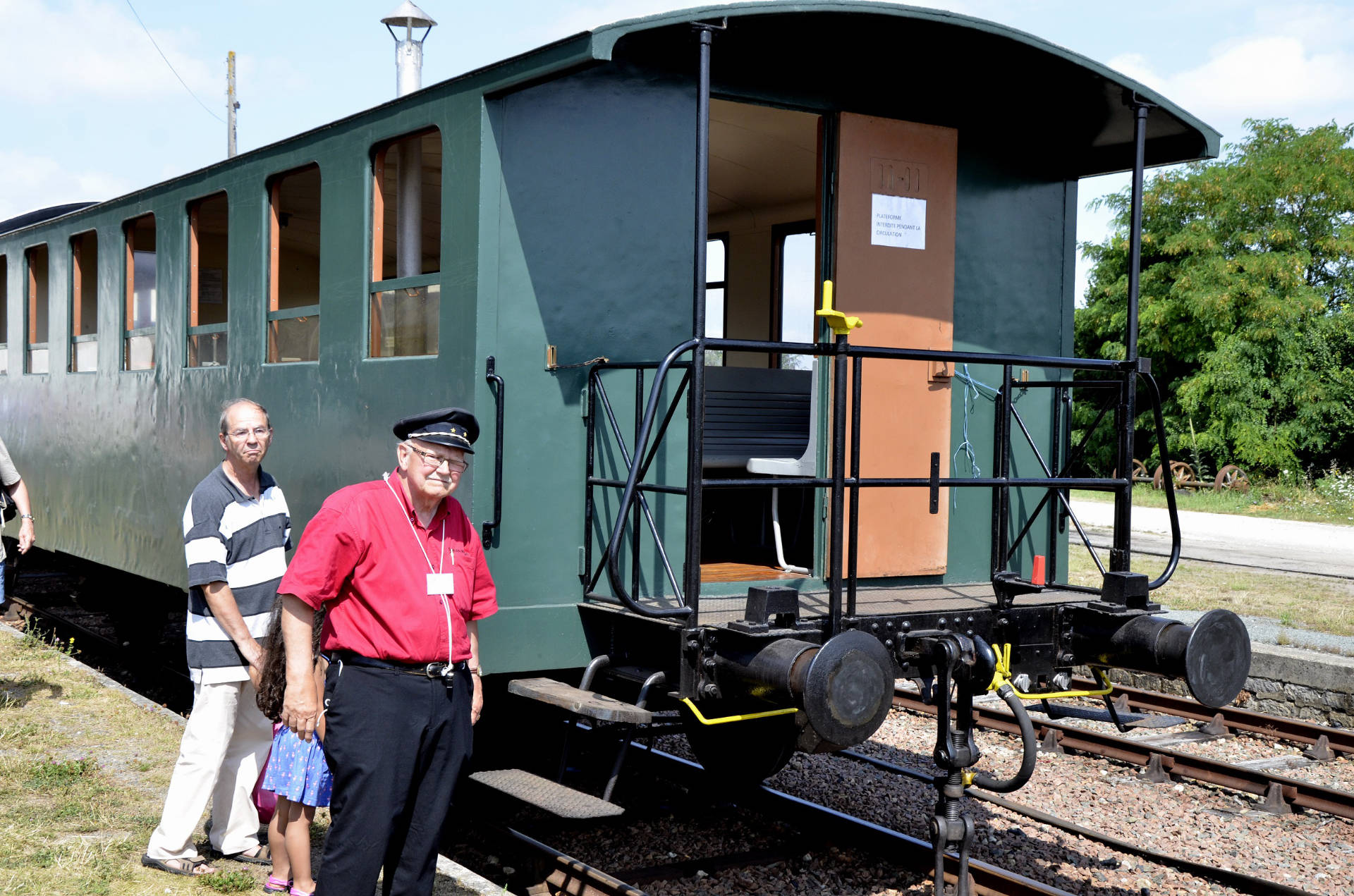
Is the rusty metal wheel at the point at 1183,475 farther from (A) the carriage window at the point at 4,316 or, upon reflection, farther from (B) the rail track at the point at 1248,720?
(A) the carriage window at the point at 4,316

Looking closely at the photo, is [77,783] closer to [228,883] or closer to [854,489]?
[228,883]

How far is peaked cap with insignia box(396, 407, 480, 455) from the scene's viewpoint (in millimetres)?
3738

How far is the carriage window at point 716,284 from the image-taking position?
26.6ft

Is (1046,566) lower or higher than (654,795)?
higher

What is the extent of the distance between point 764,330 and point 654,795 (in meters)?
2.98

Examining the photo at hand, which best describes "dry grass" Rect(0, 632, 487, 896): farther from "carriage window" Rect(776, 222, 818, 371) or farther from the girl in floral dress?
"carriage window" Rect(776, 222, 818, 371)

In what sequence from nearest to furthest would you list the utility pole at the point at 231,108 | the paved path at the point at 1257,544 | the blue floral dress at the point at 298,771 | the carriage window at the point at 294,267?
the blue floral dress at the point at 298,771
the carriage window at the point at 294,267
the paved path at the point at 1257,544
the utility pole at the point at 231,108

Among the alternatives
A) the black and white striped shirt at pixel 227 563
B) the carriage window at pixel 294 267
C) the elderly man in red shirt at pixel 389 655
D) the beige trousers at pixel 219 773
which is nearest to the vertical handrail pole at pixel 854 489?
the elderly man in red shirt at pixel 389 655

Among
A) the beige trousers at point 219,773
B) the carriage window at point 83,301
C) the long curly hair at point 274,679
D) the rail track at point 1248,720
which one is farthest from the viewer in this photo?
the carriage window at point 83,301

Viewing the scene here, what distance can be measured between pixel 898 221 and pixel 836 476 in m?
1.89

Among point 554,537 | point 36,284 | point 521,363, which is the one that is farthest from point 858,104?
point 36,284

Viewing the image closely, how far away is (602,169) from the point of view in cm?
539

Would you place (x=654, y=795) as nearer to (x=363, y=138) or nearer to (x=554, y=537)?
(x=554, y=537)

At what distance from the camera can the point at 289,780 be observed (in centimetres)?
427
